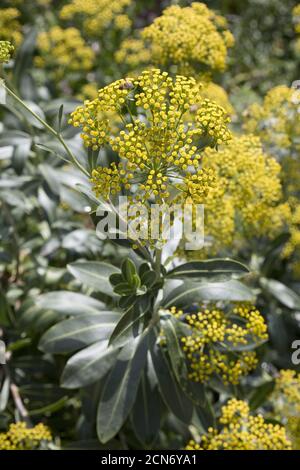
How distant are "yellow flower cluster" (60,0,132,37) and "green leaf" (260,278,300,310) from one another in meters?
2.52

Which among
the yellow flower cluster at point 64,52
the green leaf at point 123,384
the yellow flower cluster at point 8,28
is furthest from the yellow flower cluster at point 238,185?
the yellow flower cluster at point 8,28

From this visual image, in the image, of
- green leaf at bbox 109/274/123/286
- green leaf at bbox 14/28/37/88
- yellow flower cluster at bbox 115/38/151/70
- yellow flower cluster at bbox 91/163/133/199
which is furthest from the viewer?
yellow flower cluster at bbox 115/38/151/70

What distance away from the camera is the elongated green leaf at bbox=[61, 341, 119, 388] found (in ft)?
10.1

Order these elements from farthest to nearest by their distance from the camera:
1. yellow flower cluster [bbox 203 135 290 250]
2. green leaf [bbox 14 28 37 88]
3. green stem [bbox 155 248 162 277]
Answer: green leaf [bbox 14 28 37 88]
yellow flower cluster [bbox 203 135 290 250]
green stem [bbox 155 248 162 277]

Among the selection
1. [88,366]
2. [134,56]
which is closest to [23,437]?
[88,366]

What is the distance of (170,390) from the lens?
320 centimetres

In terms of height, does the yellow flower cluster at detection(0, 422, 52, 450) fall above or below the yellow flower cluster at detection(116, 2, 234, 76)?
below

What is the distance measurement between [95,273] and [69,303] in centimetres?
29

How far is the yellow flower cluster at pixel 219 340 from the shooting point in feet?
9.21

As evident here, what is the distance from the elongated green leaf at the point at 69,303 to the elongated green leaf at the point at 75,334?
10cm

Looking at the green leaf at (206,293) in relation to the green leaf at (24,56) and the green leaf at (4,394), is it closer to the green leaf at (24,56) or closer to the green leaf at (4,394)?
the green leaf at (4,394)

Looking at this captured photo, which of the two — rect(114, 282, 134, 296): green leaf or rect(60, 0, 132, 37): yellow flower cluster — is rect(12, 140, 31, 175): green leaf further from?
rect(60, 0, 132, 37): yellow flower cluster

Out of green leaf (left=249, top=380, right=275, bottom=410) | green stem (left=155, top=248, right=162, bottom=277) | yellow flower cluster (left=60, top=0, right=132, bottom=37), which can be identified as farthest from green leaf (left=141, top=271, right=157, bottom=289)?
yellow flower cluster (left=60, top=0, right=132, bottom=37)

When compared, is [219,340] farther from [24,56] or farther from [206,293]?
[24,56]
